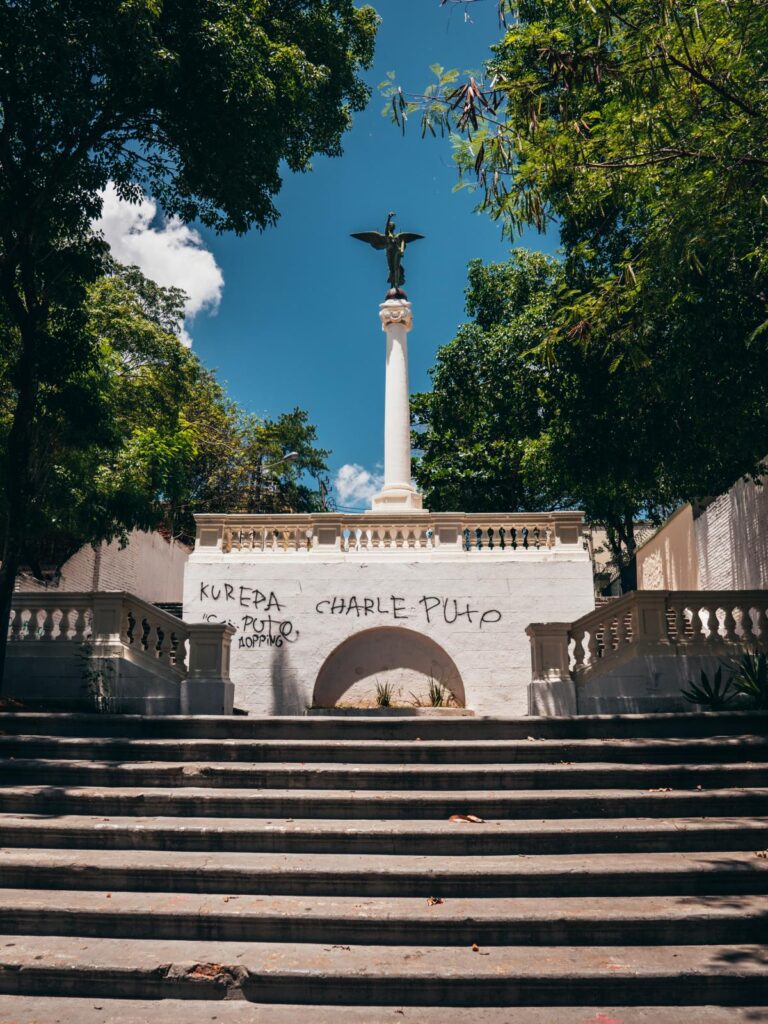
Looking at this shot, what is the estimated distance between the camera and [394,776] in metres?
7.28

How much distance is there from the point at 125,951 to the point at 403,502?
14039mm

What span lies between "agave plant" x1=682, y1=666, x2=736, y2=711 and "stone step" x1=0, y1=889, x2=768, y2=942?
13.5 feet

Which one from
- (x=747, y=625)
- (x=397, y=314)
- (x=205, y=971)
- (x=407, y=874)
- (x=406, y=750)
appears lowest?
(x=205, y=971)

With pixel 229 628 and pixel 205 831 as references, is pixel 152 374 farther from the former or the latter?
pixel 205 831

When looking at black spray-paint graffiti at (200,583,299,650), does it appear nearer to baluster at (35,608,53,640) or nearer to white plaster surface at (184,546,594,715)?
white plaster surface at (184,546,594,715)

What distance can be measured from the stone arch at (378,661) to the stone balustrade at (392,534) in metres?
1.72

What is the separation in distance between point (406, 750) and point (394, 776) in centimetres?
56

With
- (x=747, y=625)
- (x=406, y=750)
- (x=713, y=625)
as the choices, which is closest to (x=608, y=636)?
(x=713, y=625)

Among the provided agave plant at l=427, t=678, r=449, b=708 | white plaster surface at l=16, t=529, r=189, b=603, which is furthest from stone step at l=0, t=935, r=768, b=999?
white plaster surface at l=16, t=529, r=189, b=603

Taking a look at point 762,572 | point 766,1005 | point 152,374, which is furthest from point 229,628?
point 152,374

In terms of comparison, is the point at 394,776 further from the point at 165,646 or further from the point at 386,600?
the point at 386,600

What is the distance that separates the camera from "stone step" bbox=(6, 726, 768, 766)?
7.66m

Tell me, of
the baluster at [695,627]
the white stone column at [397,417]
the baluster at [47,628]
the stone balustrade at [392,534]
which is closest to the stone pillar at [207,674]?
the baluster at [47,628]

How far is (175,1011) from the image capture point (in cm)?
469
